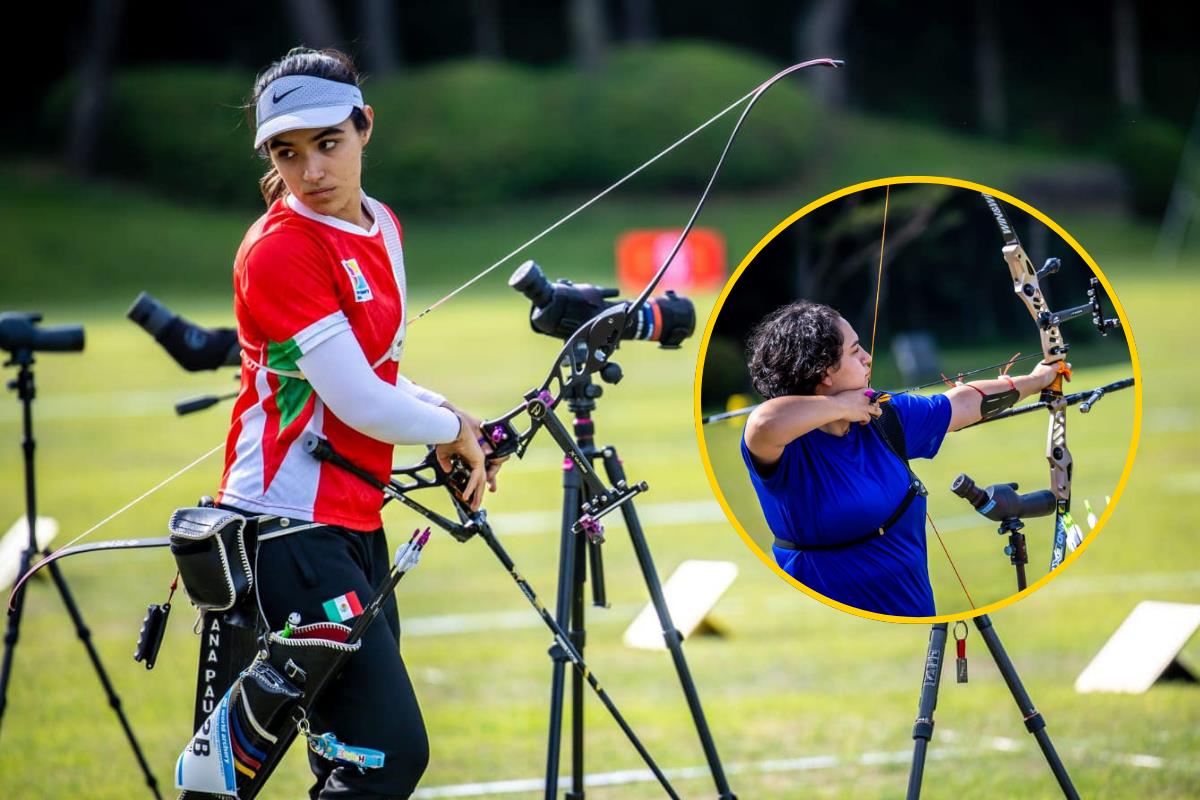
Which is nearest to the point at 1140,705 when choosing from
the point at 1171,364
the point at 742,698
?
the point at 742,698

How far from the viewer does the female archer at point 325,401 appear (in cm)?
350

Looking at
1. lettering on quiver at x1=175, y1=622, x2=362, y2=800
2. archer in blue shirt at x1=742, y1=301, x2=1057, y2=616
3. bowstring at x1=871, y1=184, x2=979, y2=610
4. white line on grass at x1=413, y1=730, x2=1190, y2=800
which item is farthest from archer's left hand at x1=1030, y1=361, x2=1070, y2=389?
white line on grass at x1=413, y1=730, x2=1190, y2=800

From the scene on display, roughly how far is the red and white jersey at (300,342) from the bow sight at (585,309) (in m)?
0.38

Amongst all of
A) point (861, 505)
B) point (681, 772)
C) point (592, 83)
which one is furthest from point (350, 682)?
point (592, 83)

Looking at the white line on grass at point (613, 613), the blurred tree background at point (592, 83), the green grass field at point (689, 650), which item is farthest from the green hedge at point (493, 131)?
the white line on grass at point (613, 613)

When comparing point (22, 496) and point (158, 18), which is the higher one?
point (158, 18)

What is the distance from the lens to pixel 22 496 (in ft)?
39.7

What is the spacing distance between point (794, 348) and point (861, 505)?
365 millimetres

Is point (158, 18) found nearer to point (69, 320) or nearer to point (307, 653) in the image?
point (69, 320)

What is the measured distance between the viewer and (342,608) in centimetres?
361

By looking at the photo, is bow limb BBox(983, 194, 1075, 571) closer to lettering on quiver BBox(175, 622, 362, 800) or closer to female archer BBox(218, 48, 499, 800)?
female archer BBox(218, 48, 499, 800)

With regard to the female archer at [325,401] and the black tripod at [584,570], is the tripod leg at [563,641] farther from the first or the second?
the female archer at [325,401]

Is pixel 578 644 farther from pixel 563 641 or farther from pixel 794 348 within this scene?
pixel 794 348

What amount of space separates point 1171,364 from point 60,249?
19.6 metres
